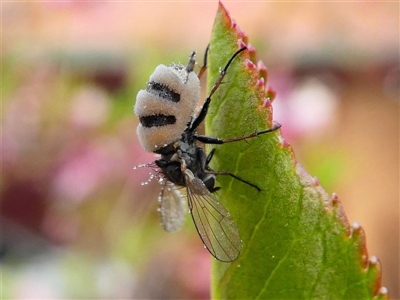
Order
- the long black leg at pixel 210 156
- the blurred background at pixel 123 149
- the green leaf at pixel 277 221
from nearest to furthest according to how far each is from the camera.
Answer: the green leaf at pixel 277 221 < the long black leg at pixel 210 156 < the blurred background at pixel 123 149

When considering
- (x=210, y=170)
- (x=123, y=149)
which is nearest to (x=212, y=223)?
(x=210, y=170)

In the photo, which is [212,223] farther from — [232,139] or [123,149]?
[123,149]

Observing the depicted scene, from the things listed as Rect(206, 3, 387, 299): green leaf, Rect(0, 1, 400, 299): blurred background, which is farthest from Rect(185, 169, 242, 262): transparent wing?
Rect(0, 1, 400, 299): blurred background

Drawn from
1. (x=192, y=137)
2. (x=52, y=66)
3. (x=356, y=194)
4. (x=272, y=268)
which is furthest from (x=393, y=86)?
(x=272, y=268)

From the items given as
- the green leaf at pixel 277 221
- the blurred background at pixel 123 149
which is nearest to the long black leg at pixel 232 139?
the green leaf at pixel 277 221

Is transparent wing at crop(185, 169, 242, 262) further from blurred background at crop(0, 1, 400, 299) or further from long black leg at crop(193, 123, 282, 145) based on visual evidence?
blurred background at crop(0, 1, 400, 299)

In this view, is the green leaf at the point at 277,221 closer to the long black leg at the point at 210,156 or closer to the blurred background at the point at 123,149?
the long black leg at the point at 210,156

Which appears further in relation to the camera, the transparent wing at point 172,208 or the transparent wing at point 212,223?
the transparent wing at point 172,208

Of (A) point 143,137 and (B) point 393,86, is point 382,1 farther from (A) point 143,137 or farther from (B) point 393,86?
(A) point 143,137
